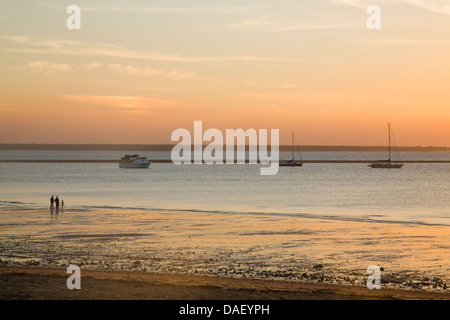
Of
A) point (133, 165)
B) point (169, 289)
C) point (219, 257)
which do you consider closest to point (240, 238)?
point (219, 257)

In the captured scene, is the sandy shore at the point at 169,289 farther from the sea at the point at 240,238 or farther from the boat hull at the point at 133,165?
the boat hull at the point at 133,165

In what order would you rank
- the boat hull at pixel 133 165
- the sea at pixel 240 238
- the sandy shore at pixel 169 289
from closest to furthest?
1. the sandy shore at pixel 169 289
2. the sea at pixel 240 238
3. the boat hull at pixel 133 165

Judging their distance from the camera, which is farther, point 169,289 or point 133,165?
point 133,165

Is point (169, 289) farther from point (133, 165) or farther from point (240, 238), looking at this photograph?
point (133, 165)

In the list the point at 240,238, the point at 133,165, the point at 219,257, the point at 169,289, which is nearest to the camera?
Answer: the point at 169,289

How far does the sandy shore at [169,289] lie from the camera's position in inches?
680

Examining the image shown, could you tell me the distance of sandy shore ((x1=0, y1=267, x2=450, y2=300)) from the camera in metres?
17.3

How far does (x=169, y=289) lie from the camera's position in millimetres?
18484

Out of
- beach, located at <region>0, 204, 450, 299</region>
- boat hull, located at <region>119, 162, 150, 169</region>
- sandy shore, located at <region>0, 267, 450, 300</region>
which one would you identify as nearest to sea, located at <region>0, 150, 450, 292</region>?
beach, located at <region>0, 204, 450, 299</region>

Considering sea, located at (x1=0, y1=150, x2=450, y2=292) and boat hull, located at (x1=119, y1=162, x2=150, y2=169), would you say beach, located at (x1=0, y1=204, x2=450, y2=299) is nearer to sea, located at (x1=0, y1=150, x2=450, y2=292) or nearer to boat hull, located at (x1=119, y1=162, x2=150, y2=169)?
sea, located at (x1=0, y1=150, x2=450, y2=292)

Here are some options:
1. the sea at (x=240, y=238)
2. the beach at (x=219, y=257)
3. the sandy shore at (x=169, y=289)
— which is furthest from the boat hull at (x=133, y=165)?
the sandy shore at (x=169, y=289)

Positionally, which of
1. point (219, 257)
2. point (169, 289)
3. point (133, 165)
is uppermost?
point (133, 165)

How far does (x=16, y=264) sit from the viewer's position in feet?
78.5
